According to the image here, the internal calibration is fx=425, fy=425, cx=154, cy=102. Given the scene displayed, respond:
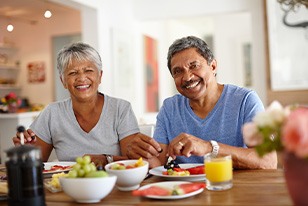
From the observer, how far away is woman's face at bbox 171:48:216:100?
1943 mm

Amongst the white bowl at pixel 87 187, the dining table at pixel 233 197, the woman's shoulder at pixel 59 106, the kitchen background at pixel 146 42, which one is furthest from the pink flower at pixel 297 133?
the kitchen background at pixel 146 42

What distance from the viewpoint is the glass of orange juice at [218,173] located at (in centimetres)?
134

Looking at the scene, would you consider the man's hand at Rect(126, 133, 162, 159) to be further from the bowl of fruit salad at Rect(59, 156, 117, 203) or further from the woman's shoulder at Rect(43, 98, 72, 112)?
the woman's shoulder at Rect(43, 98, 72, 112)

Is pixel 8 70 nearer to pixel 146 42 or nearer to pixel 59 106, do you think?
pixel 146 42

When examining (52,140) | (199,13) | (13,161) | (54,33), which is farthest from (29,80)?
(13,161)

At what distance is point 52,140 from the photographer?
225 centimetres

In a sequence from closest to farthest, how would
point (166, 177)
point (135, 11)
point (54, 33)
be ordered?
point (166, 177) < point (135, 11) < point (54, 33)

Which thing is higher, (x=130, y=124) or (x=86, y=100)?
(x=86, y=100)

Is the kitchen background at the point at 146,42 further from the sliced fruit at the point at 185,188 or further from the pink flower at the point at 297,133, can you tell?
the pink flower at the point at 297,133

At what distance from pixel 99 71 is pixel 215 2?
11.5 feet

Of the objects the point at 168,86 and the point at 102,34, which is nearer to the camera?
the point at 102,34

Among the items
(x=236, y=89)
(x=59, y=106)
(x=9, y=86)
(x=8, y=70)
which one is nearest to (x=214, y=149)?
(x=236, y=89)

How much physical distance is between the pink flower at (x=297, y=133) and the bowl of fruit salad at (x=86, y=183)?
57cm

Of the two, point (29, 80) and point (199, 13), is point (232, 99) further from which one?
point (29, 80)
